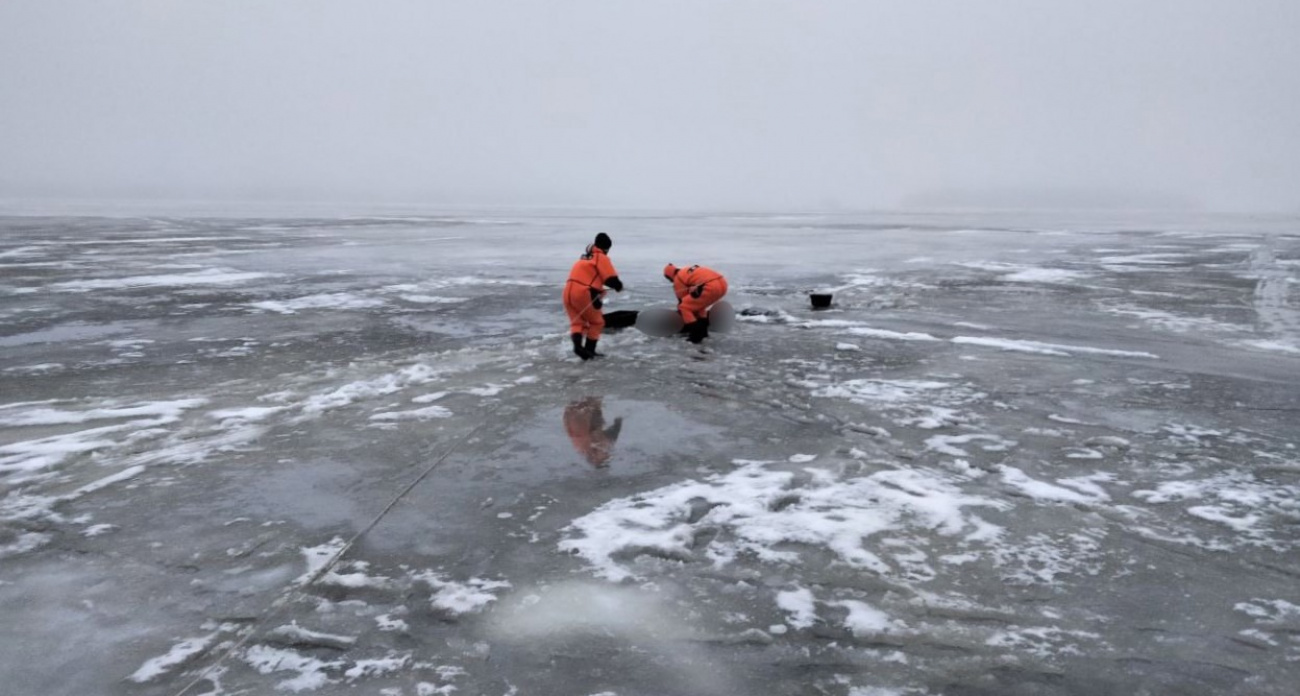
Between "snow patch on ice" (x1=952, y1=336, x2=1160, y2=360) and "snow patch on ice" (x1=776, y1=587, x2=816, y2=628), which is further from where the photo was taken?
"snow patch on ice" (x1=952, y1=336, x2=1160, y2=360)

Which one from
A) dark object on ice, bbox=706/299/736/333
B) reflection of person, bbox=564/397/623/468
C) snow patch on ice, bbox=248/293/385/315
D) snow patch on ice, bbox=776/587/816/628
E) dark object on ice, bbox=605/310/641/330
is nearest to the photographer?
snow patch on ice, bbox=776/587/816/628

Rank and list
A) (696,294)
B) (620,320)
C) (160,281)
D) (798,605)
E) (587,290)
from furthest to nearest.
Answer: (160,281) < (620,320) < (696,294) < (587,290) < (798,605)

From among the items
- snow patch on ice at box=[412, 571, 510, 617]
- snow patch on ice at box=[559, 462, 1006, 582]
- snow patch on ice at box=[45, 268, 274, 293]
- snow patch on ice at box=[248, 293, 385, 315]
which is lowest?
snow patch on ice at box=[412, 571, 510, 617]

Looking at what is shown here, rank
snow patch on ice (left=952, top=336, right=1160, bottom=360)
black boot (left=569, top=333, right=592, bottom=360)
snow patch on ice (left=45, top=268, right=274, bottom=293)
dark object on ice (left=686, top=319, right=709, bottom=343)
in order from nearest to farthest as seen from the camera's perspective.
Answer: black boot (left=569, top=333, right=592, bottom=360), snow patch on ice (left=952, top=336, right=1160, bottom=360), dark object on ice (left=686, top=319, right=709, bottom=343), snow patch on ice (left=45, top=268, right=274, bottom=293)

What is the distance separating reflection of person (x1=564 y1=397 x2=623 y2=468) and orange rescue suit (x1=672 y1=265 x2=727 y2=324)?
9.23 feet

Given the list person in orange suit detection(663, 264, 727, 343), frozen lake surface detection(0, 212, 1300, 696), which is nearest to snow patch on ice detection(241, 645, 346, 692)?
frozen lake surface detection(0, 212, 1300, 696)

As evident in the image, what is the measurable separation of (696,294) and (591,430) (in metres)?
3.77

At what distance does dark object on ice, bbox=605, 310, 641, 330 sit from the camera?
10.3 metres

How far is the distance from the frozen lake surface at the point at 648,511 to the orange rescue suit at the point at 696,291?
497mm

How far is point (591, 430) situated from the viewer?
5906 millimetres

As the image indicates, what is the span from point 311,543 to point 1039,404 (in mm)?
5324

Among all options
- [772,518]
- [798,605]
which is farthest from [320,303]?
[798,605]

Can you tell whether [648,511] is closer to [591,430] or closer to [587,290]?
[591,430]

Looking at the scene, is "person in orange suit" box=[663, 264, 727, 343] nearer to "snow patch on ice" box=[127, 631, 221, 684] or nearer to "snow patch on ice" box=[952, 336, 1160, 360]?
"snow patch on ice" box=[952, 336, 1160, 360]
